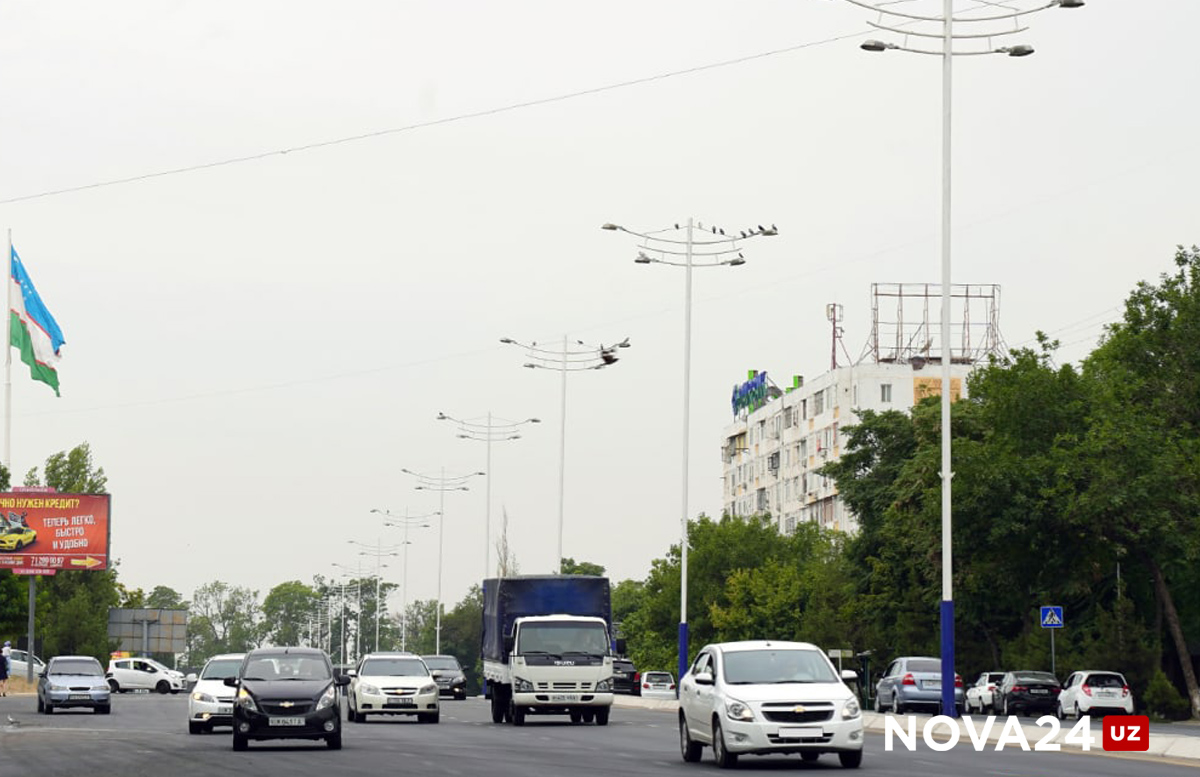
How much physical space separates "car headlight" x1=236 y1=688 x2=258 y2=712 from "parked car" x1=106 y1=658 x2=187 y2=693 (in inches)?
2598

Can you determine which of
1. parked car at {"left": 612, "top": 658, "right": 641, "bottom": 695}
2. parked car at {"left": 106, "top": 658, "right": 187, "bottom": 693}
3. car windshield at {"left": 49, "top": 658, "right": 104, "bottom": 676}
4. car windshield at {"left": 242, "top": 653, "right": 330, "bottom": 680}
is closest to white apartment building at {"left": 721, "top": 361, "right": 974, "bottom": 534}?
parked car at {"left": 612, "top": 658, "right": 641, "bottom": 695}

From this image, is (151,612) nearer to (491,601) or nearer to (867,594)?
(867,594)

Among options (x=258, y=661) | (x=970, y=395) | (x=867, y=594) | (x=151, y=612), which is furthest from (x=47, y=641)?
(x=258, y=661)

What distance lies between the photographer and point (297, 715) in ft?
106

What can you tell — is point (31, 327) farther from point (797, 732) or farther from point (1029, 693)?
point (797, 732)

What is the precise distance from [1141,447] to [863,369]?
6878 centimetres

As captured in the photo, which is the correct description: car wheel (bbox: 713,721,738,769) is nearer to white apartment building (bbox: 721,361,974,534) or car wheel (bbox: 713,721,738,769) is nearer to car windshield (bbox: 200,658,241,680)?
car windshield (bbox: 200,658,241,680)

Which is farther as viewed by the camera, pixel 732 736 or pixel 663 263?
pixel 663 263

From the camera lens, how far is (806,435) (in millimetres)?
135500

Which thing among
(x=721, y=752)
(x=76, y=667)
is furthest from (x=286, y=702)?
(x=76, y=667)

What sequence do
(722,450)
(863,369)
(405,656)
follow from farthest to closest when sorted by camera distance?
(722,450), (863,369), (405,656)

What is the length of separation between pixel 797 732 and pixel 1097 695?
3490cm

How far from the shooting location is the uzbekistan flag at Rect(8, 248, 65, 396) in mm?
82562

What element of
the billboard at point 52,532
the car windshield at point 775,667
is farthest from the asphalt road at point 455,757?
the billboard at point 52,532
